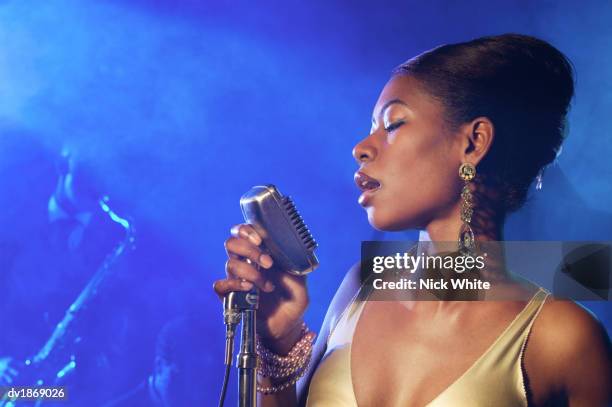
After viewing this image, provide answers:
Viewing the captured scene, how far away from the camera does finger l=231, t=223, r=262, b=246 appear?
49.1 inches

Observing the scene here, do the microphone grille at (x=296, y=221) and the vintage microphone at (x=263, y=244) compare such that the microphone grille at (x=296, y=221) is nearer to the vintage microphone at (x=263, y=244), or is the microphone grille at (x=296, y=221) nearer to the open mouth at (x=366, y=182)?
the vintage microphone at (x=263, y=244)

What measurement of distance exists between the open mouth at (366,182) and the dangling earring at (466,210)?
19cm

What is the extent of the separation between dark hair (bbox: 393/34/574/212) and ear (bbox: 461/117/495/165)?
13 mm

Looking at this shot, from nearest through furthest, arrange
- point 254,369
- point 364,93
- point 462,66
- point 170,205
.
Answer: point 254,369
point 462,66
point 364,93
point 170,205

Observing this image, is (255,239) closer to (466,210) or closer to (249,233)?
(249,233)

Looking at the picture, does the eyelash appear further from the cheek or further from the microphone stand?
the microphone stand

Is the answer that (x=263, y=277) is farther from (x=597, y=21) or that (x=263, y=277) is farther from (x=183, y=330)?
(x=597, y=21)

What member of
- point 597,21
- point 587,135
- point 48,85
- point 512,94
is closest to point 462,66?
point 512,94

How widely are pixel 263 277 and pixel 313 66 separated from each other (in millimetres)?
1143

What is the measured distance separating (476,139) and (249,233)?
2.02ft

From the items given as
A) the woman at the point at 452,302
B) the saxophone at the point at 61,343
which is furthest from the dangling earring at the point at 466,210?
the saxophone at the point at 61,343

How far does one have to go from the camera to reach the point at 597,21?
1911mm

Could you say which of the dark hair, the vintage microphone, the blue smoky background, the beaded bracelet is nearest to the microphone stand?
the vintage microphone

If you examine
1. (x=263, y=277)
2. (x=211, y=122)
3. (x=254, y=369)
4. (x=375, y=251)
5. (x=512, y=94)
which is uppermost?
(x=211, y=122)
